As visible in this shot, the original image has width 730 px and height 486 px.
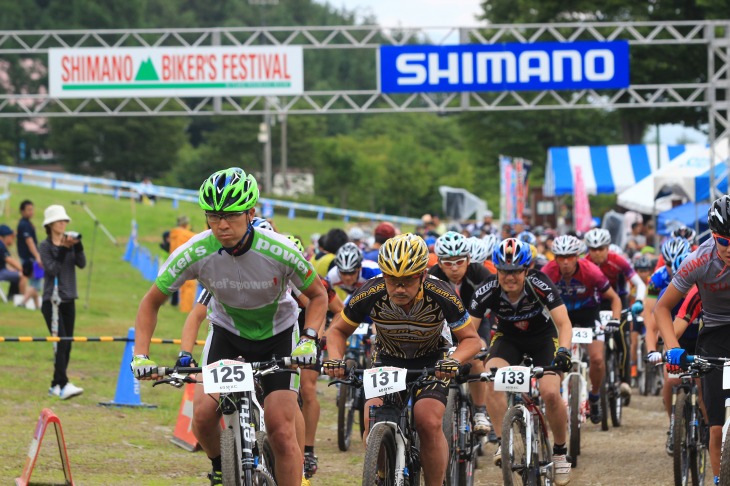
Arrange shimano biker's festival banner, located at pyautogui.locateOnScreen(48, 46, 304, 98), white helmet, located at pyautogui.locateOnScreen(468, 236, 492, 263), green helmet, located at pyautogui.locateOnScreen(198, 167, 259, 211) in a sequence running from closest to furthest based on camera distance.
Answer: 1. green helmet, located at pyautogui.locateOnScreen(198, 167, 259, 211)
2. white helmet, located at pyautogui.locateOnScreen(468, 236, 492, 263)
3. shimano biker's festival banner, located at pyautogui.locateOnScreen(48, 46, 304, 98)

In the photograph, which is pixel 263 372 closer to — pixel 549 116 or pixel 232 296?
pixel 232 296

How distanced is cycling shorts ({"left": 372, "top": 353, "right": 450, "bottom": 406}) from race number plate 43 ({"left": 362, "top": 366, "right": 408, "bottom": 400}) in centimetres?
31

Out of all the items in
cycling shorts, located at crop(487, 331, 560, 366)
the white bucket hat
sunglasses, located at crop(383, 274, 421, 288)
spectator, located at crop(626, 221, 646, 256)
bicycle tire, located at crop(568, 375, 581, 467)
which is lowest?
bicycle tire, located at crop(568, 375, 581, 467)

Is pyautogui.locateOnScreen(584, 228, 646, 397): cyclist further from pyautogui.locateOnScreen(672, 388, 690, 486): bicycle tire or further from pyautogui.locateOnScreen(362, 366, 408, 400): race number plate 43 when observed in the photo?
pyautogui.locateOnScreen(362, 366, 408, 400): race number plate 43

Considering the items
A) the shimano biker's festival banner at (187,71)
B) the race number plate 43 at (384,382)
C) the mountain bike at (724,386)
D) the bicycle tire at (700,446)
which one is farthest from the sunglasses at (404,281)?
the shimano biker's festival banner at (187,71)

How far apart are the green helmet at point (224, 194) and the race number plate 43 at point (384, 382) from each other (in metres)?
1.14

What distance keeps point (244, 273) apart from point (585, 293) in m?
6.00

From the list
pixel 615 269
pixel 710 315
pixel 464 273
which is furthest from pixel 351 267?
pixel 710 315

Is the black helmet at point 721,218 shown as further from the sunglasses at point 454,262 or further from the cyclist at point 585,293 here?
the cyclist at point 585,293

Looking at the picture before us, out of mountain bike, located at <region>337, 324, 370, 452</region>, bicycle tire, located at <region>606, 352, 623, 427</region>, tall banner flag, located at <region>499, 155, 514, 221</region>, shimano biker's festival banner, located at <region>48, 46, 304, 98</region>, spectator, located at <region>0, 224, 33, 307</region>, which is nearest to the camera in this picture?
mountain bike, located at <region>337, 324, 370, 452</region>

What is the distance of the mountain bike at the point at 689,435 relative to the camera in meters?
8.96

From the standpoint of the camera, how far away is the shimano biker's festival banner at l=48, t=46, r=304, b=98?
22938 mm

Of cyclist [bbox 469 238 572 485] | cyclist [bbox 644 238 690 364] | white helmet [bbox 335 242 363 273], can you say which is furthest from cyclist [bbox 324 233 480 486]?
white helmet [bbox 335 242 363 273]

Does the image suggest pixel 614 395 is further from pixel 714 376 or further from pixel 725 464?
pixel 725 464
